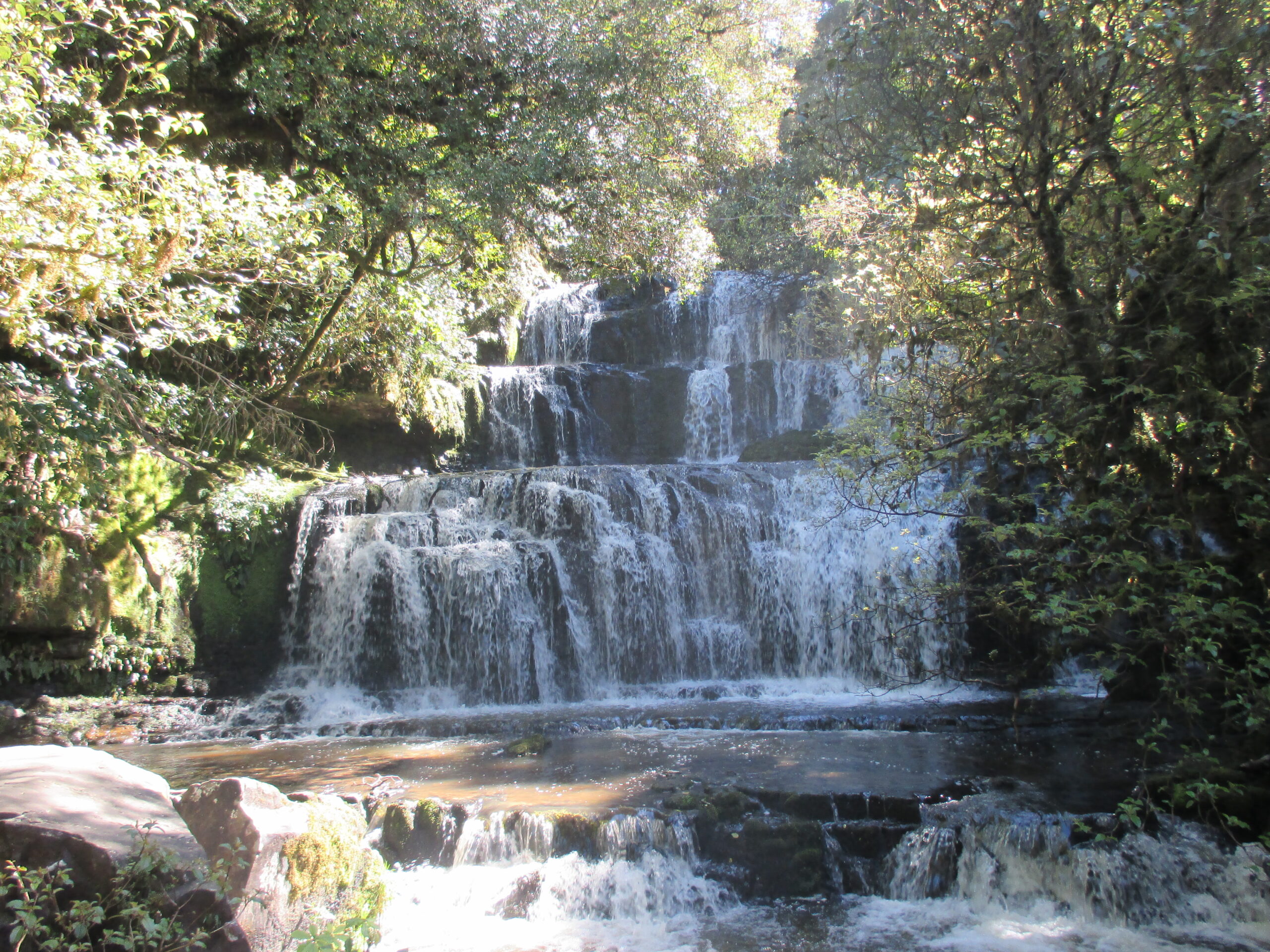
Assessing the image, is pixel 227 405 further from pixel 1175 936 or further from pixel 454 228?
pixel 1175 936

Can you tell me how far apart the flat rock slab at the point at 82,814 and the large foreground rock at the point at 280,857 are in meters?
0.32

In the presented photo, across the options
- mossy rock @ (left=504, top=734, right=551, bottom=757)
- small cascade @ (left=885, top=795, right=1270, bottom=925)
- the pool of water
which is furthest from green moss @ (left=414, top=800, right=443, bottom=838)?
small cascade @ (left=885, top=795, right=1270, bottom=925)

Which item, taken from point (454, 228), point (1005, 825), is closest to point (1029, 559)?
point (1005, 825)

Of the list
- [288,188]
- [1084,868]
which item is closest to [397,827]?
[1084,868]

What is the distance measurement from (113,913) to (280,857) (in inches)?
47.4

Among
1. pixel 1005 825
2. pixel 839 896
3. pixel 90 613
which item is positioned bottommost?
pixel 839 896

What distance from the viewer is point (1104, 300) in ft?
15.1

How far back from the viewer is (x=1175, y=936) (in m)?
4.35

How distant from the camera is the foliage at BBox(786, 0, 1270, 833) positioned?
13.2 feet

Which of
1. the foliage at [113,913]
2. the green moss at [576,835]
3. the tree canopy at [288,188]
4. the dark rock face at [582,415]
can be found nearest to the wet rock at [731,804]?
the green moss at [576,835]

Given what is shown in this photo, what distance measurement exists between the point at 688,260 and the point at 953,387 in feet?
19.6

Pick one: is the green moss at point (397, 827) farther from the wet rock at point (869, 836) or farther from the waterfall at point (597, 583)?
the waterfall at point (597, 583)

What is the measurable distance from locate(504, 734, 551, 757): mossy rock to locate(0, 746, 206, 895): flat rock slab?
3329 mm

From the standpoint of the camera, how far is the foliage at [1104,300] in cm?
403
